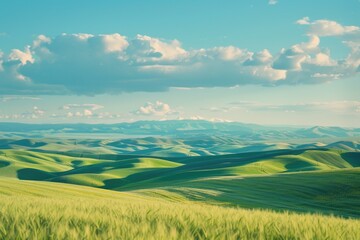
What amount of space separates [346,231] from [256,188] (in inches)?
1734

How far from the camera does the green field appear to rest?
18.9ft

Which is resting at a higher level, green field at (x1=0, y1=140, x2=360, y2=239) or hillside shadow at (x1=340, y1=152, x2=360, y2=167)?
green field at (x1=0, y1=140, x2=360, y2=239)

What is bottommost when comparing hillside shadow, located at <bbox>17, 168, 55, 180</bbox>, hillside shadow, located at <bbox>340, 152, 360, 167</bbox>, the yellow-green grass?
hillside shadow, located at <bbox>17, 168, 55, 180</bbox>

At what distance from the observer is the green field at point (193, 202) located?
18.9 feet

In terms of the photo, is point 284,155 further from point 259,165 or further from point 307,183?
point 307,183

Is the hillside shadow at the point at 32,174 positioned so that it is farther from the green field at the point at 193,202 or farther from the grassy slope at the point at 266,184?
the green field at the point at 193,202

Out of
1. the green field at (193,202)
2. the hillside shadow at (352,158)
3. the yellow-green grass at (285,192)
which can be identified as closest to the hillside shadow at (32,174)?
the green field at (193,202)

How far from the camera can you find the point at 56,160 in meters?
155

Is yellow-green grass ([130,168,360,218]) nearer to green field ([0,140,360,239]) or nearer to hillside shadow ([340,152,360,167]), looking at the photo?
green field ([0,140,360,239])

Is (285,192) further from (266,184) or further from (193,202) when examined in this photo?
(193,202)

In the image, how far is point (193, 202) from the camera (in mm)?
37031

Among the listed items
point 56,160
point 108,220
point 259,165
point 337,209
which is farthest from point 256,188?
point 56,160

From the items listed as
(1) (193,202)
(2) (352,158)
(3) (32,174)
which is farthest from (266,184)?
(2) (352,158)

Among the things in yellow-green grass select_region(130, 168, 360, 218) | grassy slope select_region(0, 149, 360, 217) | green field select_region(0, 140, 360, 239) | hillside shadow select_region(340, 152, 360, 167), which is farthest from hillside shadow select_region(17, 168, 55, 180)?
hillside shadow select_region(340, 152, 360, 167)
